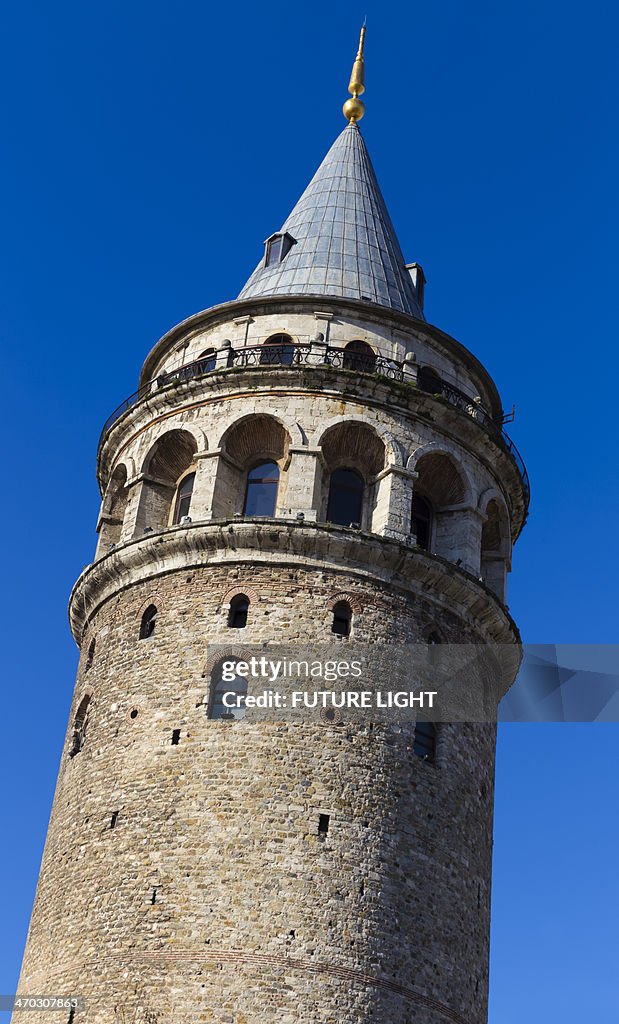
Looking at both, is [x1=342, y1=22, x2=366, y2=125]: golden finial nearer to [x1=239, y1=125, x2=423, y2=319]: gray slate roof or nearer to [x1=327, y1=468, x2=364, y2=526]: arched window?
[x1=239, y1=125, x2=423, y2=319]: gray slate roof

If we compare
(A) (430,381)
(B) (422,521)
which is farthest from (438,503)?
(A) (430,381)

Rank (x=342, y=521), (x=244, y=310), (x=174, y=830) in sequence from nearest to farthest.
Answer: (x=174, y=830) → (x=342, y=521) → (x=244, y=310)

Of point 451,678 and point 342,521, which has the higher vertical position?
point 342,521

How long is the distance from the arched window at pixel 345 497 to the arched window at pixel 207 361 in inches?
163

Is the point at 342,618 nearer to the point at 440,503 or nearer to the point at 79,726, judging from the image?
the point at 440,503

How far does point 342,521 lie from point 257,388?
359 cm

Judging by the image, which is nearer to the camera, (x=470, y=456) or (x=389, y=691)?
(x=389, y=691)

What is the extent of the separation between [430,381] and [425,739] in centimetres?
904

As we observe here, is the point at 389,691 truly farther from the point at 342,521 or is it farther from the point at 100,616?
the point at 100,616

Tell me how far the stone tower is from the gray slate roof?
115 mm

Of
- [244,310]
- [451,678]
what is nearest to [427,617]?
[451,678]

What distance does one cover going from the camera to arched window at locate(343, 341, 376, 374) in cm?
3353

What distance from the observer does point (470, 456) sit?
112 feet

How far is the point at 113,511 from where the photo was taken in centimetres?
3519
